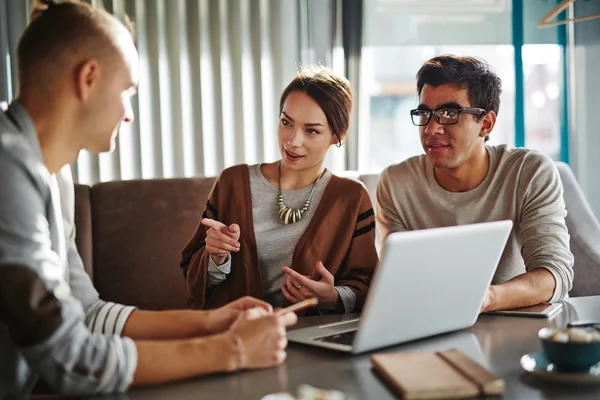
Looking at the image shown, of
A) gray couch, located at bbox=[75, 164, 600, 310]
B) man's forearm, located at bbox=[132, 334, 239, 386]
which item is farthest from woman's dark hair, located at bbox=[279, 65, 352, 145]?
man's forearm, located at bbox=[132, 334, 239, 386]

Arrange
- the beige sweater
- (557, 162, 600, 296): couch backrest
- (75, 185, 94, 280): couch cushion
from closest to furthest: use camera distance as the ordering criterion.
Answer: the beige sweater
(557, 162, 600, 296): couch backrest
(75, 185, 94, 280): couch cushion

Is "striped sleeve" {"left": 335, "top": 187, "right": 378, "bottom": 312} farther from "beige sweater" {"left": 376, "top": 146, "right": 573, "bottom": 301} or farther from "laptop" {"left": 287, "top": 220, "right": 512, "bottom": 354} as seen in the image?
"laptop" {"left": 287, "top": 220, "right": 512, "bottom": 354}

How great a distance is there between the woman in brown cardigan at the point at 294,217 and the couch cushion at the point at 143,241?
0.64m

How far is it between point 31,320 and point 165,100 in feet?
7.67

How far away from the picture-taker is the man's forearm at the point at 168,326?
4.08 feet

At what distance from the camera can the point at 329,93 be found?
1.94 meters

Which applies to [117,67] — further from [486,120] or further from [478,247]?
[486,120]

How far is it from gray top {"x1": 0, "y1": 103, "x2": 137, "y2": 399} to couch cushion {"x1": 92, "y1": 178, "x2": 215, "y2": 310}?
153 centimetres

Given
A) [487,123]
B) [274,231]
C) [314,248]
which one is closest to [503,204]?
[487,123]

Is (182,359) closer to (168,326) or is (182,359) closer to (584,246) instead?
(168,326)

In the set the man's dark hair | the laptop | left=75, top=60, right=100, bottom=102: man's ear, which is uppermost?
the man's dark hair

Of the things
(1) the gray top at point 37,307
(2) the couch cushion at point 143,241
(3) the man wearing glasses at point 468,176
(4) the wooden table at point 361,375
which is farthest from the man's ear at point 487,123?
(1) the gray top at point 37,307

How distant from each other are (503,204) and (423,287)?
3.11ft

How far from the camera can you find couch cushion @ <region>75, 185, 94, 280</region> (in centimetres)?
252
